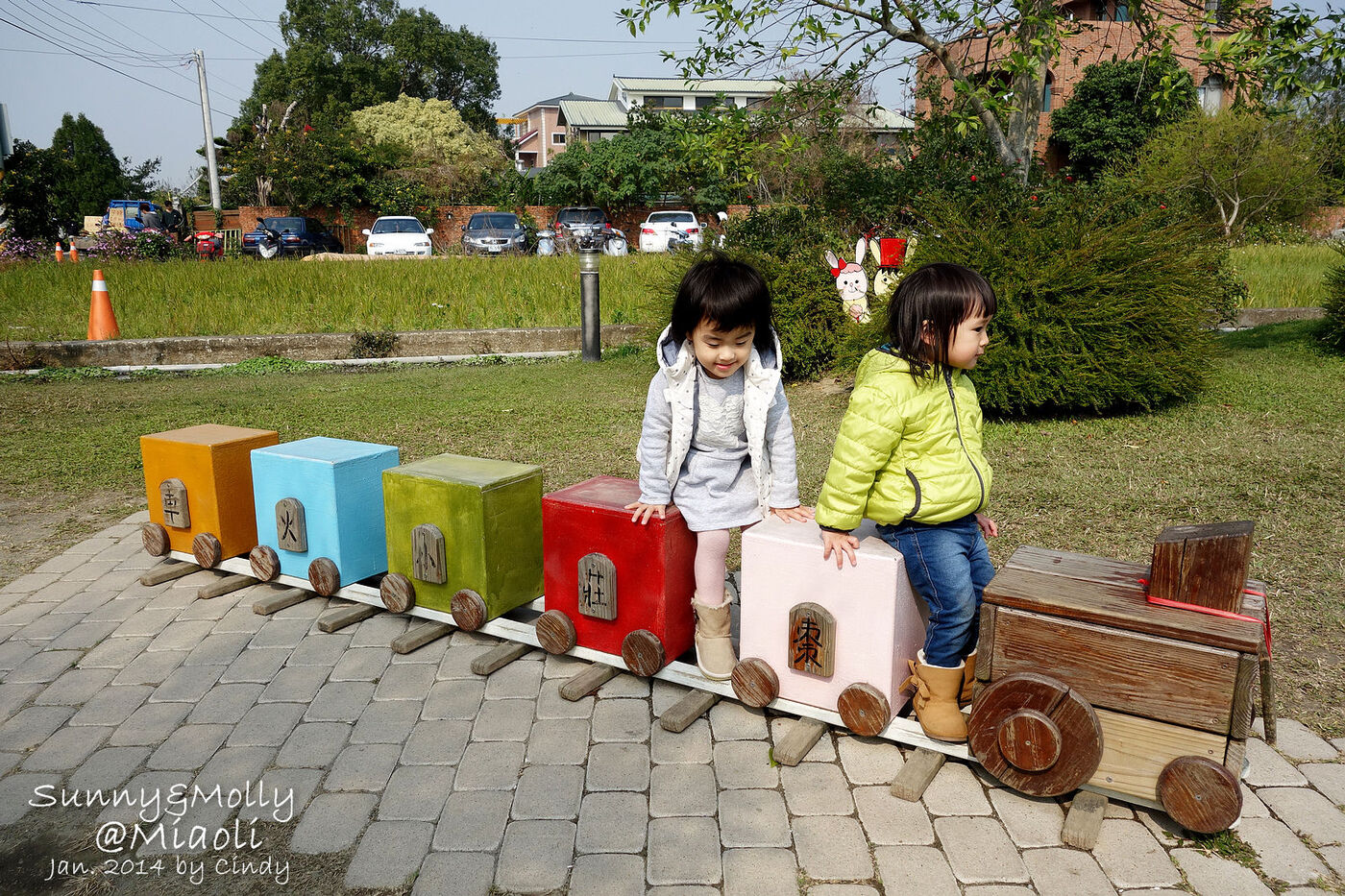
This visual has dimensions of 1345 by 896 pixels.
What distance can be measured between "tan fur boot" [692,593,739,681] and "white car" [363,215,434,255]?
19610 millimetres

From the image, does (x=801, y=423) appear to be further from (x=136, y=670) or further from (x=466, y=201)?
(x=466, y=201)

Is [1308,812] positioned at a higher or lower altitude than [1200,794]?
lower

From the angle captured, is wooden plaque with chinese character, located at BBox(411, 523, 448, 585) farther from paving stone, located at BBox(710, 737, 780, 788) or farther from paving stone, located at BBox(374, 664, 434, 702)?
paving stone, located at BBox(710, 737, 780, 788)

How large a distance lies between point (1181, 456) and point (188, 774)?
520 cm

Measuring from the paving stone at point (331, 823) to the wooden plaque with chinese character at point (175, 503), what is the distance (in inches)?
84.2

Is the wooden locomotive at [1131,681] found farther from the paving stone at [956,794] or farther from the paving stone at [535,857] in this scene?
the paving stone at [535,857]

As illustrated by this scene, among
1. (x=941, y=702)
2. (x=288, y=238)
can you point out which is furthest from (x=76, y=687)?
(x=288, y=238)

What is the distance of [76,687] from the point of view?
3.12m

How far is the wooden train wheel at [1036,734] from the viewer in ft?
7.55

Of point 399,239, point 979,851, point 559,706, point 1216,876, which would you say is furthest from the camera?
point 399,239

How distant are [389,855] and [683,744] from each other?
2.91 ft

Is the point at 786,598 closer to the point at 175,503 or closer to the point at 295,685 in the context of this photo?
the point at 295,685

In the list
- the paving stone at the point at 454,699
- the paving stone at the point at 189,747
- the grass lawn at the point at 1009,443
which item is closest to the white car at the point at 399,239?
the grass lawn at the point at 1009,443

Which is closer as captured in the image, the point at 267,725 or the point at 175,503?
the point at 267,725
